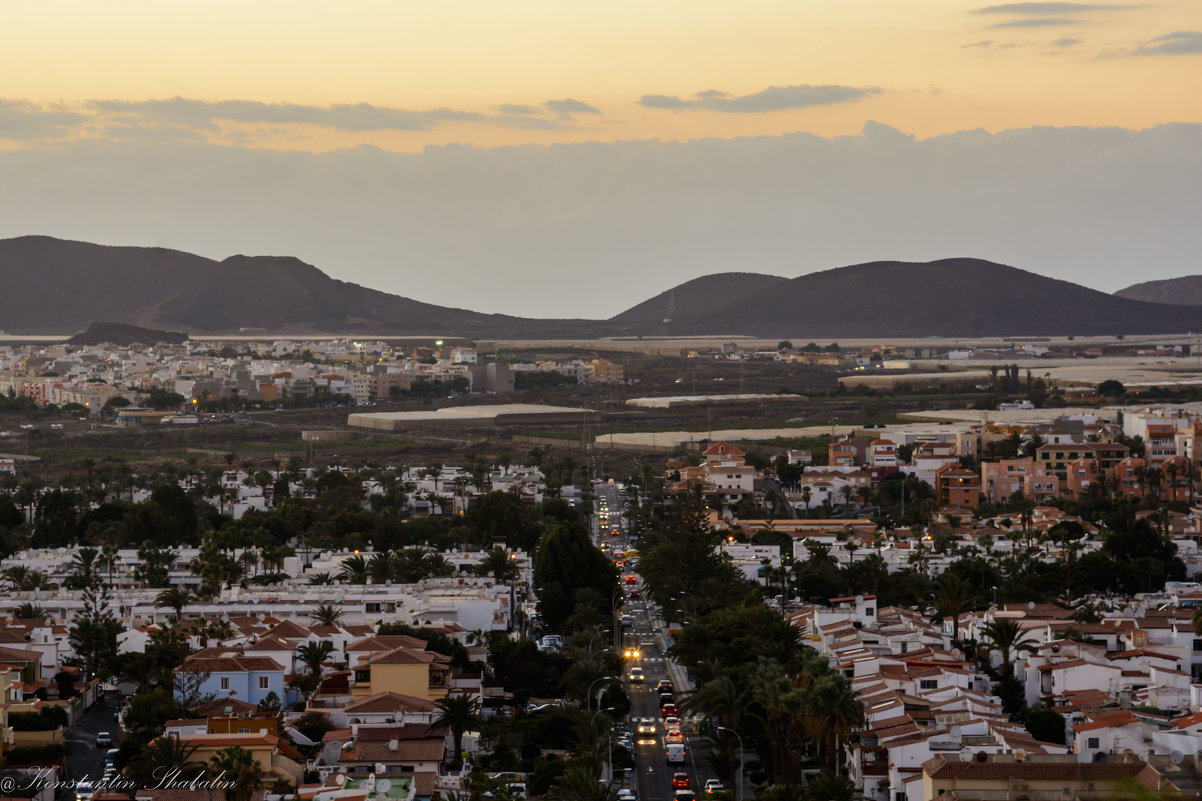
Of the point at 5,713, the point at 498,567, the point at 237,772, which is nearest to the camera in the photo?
the point at 237,772

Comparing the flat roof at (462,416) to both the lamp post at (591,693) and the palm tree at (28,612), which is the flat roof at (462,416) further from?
the lamp post at (591,693)

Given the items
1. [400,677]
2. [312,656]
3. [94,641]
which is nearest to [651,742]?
[400,677]

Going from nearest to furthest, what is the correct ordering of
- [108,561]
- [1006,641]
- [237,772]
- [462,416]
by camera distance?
[237,772]
[1006,641]
[108,561]
[462,416]

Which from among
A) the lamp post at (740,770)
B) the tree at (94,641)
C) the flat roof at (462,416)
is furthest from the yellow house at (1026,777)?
the flat roof at (462,416)

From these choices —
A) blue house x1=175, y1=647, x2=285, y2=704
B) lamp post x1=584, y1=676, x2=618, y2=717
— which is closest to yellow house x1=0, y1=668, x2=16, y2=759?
blue house x1=175, y1=647, x2=285, y2=704

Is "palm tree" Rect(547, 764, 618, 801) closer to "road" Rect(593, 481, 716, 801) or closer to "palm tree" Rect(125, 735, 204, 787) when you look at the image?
"road" Rect(593, 481, 716, 801)

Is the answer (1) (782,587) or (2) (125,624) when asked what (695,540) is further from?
(2) (125,624)

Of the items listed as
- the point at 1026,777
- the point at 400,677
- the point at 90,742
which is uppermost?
the point at 1026,777

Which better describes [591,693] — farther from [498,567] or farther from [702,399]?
[702,399]

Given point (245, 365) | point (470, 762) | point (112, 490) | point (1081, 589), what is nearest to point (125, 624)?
point (470, 762)
